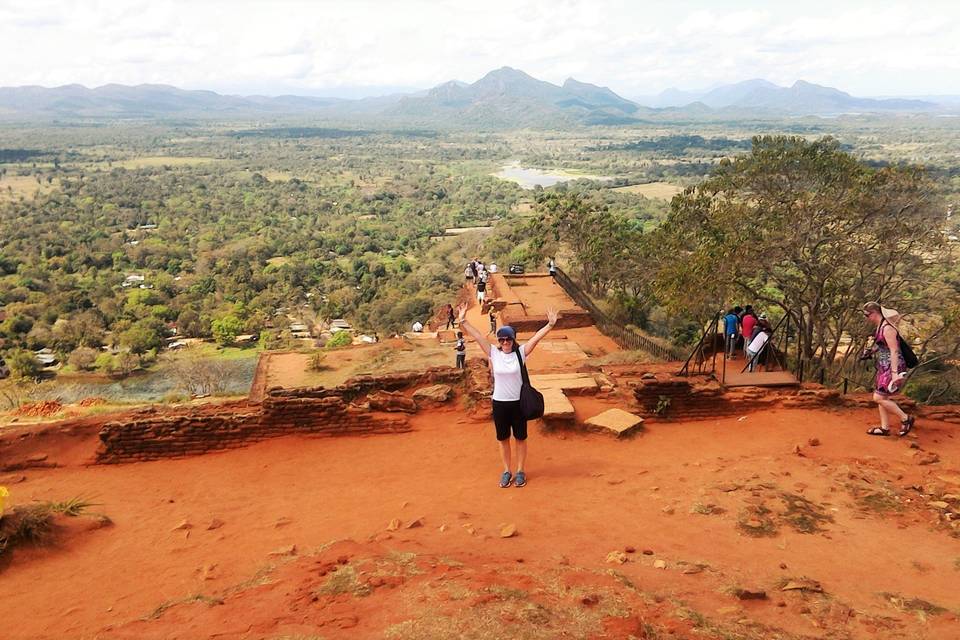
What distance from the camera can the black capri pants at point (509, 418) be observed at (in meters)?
6.17

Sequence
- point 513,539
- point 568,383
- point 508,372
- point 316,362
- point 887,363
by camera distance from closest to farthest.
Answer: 1. point 513,539
2. point 508,372
3. point 887,363
4. point 568,383
5. point 316,362

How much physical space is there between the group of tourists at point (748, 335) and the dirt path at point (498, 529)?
1618 millimetres

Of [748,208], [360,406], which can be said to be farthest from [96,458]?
[748,208]

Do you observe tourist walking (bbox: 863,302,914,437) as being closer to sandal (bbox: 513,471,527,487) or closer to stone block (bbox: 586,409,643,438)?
stone block (bbox: 586,409,643,438)

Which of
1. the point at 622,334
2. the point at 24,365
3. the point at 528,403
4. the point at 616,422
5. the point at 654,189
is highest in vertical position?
the point at 654,189

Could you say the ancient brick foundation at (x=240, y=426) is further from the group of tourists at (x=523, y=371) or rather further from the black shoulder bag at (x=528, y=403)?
the black shoulder bag at (x=528, y=403)

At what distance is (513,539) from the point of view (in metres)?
5.42

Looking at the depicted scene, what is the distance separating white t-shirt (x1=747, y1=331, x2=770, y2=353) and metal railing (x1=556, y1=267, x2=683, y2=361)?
4.33 metres

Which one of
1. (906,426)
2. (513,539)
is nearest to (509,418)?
(513,539)

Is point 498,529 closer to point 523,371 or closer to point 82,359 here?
point 523,371

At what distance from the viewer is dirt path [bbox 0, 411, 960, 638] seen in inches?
168

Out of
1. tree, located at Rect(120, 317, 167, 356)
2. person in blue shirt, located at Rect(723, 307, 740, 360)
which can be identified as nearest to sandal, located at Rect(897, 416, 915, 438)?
person in blue shirt, located at Rect(723, 307, 740, 360)

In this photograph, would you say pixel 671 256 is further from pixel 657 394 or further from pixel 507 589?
pixel 507 589

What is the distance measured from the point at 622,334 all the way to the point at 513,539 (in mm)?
12411
